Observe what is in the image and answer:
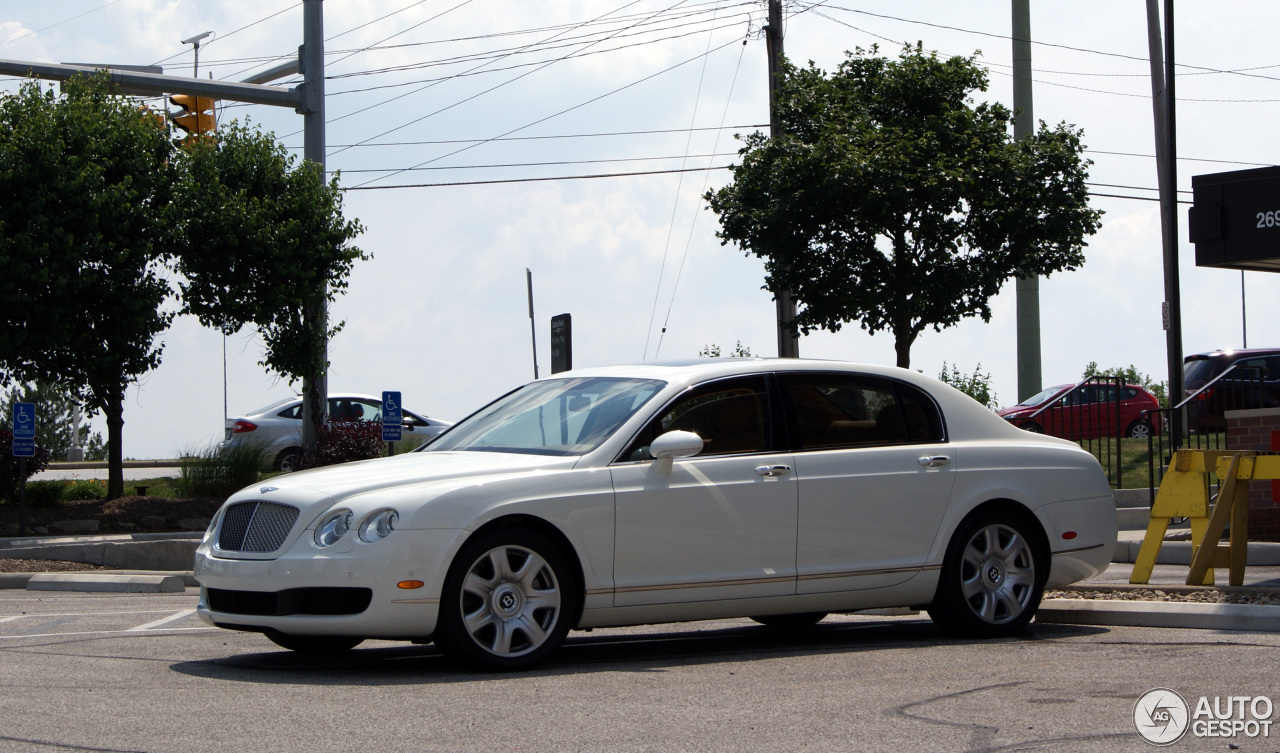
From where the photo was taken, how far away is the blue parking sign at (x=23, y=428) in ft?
53.9

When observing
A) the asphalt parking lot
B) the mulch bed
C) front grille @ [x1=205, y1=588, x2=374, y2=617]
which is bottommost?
the asphalt parking lot

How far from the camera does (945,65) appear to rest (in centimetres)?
2380

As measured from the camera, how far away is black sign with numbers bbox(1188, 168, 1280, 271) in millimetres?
12758

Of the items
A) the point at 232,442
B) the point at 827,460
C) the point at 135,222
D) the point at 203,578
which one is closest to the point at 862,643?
the point at 827,460

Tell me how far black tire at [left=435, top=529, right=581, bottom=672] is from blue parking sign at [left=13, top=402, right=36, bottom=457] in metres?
11.7

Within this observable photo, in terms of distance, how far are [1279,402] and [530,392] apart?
1191cm

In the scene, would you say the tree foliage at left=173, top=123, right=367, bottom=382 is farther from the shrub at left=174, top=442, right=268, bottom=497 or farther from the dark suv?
the dark suv

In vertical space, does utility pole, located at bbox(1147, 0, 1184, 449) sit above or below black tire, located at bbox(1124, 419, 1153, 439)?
above

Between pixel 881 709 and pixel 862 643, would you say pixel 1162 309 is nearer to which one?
pixel 862 643

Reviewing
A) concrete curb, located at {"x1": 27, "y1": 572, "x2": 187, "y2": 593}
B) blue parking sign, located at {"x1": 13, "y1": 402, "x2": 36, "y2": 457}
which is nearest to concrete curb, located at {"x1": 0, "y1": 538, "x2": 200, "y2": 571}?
blue parking sign, located at {"x1": 13, "y1": 402, "x2": 36, "y2": 457}

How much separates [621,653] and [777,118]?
57.6ft

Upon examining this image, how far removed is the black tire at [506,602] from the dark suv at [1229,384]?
10734 millimetres

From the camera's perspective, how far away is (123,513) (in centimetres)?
1881

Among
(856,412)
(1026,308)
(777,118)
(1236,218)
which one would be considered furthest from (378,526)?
(1026,308)
